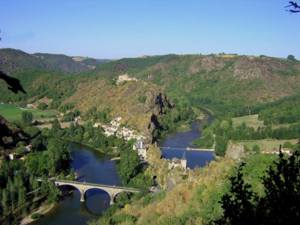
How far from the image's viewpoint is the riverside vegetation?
24.5 m

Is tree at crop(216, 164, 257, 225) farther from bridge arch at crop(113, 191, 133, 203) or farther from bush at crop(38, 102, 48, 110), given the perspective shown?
bush at crop(38, 102, 48, 110)

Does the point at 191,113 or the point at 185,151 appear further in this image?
the point at 191,113

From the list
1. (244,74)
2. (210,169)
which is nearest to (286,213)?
(210,169)

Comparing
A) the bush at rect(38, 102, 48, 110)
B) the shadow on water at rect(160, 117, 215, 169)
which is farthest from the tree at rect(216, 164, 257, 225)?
the bush at rect(38, 102, 48, 110)

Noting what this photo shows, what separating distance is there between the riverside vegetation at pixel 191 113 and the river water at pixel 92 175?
2076mm

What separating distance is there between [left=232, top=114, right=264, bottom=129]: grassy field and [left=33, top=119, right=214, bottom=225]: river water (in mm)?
6495

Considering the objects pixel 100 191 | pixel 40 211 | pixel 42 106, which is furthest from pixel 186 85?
pixel 40 211

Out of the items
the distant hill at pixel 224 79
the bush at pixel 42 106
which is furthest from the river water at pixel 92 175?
the distant hill at pixel 224 79

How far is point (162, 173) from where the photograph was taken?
129 feet

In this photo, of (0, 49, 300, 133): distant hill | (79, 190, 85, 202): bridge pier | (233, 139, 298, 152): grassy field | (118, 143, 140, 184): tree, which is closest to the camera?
(79, 190, 85, 202): bridge pier

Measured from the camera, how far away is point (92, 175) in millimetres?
43844

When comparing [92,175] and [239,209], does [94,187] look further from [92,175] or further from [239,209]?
[239,209]

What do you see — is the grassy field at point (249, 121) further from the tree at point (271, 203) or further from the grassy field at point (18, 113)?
the tree at point (271, 203)

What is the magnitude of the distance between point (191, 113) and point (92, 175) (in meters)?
46.8
